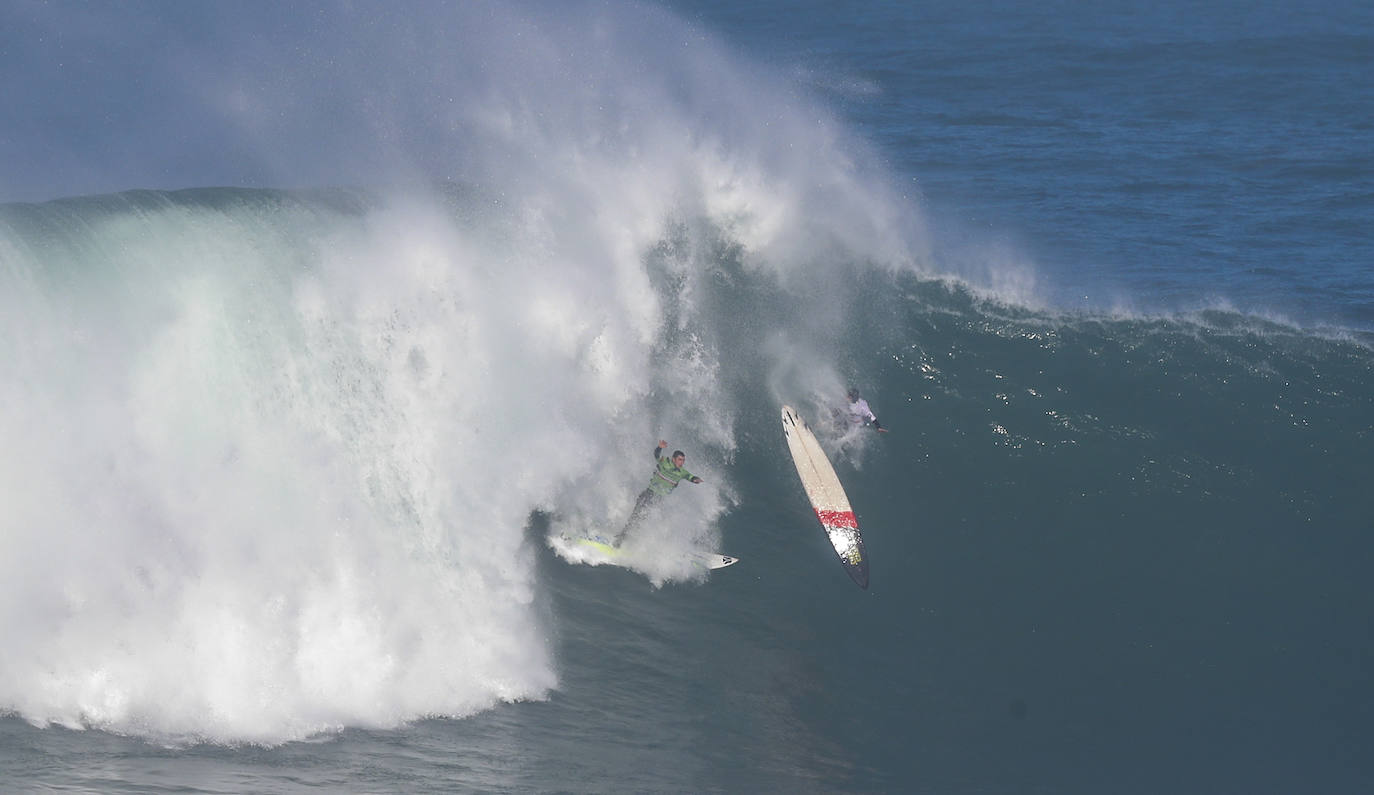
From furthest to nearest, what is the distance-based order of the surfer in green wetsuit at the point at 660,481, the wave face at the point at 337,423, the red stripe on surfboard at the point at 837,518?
the red stripe on surfboard at the point at 837,518 < the surfer in green wetsuit at the point at 660,481 < the wave face at the point at 337,423

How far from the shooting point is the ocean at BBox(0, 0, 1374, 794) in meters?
13.5

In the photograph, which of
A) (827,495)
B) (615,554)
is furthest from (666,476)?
(827,495)

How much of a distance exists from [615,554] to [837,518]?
2971 millimetres

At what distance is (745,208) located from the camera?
22.2m

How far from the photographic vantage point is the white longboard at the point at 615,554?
54.3 ft

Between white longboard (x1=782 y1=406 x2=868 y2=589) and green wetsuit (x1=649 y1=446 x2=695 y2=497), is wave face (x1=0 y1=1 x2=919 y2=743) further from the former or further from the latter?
white longboard (x1=782 y1=406 x2=868 y2=589)

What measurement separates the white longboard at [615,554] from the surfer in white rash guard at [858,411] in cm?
300

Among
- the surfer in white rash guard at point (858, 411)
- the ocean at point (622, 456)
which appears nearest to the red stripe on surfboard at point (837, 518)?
the ocean at point (622, 456)

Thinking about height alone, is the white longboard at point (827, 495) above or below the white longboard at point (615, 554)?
above

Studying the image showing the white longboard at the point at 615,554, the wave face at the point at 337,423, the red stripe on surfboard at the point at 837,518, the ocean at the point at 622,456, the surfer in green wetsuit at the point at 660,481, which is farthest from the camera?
the red stripe on surfboard at the point at 837,518

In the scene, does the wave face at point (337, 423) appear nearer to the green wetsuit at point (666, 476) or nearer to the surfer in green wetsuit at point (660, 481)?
the surfer in green wetsuit at point (660, 481)

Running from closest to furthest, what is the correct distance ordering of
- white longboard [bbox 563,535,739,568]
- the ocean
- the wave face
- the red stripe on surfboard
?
the wave face < the ocean < white longboard [bbox 563,535,739,568] < the red stripe on surfboard

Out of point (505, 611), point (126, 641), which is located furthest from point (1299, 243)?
point (126, 641)

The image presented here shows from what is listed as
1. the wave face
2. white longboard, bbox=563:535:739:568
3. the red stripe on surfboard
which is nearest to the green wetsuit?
the wave face
